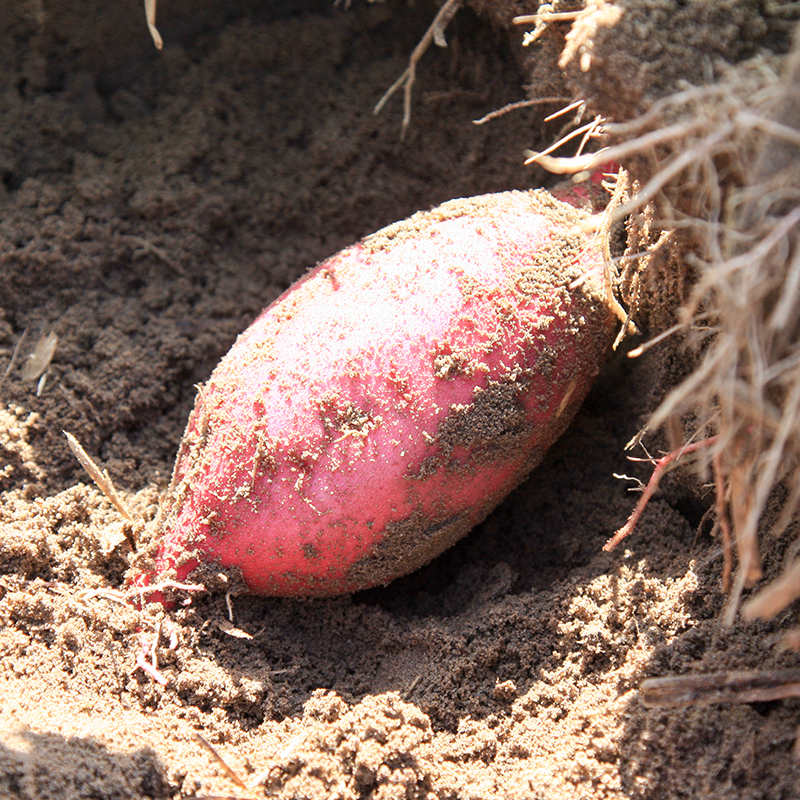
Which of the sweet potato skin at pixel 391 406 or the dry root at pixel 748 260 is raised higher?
the dry root at pixel 748 260

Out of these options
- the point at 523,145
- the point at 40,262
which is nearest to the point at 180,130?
the point at 40,262

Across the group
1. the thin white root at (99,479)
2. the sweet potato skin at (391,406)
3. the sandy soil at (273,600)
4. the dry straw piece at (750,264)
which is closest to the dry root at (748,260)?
the dry straw piece at (750,264)

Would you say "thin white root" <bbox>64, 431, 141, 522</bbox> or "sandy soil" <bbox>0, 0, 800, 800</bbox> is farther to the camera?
"thin white root" <bbox>64, 431, 141, 522</bbox>

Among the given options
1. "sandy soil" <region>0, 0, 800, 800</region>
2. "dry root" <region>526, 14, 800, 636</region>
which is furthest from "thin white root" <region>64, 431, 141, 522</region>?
"dry root" <region>526, 14, 800, 636</region>

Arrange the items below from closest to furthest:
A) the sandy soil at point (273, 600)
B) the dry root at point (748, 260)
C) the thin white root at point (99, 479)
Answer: the dry root at point (748, 260)
the sandy soil at point (273, 600)
the thin white root at point (99, 479)

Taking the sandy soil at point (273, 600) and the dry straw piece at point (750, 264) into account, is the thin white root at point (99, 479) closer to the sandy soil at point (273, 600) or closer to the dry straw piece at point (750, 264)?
the sandy soil at point (273, 600)

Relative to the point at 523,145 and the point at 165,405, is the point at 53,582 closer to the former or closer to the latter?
the point at 165,405

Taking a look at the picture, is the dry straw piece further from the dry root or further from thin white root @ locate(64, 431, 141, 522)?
thin white root @ locate(64, 431, 141, 522)
